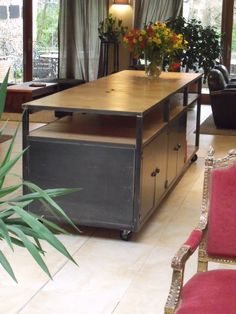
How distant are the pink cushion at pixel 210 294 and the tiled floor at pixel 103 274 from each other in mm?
912

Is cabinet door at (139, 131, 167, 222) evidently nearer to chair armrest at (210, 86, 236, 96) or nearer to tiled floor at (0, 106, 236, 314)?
tiled floor at (0, 106, 236, 314)

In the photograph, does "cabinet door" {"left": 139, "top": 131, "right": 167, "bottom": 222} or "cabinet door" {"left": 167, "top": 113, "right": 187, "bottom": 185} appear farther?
"cabinet door" {"left": 167, "top": 113, "right": 187, "bottom": 185}

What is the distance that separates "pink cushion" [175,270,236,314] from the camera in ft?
7.35

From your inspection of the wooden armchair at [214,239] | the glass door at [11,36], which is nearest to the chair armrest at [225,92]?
the glass door at [11,36]

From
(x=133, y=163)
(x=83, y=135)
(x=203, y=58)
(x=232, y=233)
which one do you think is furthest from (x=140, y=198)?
(x=203, y=58)

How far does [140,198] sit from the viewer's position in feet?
13.9

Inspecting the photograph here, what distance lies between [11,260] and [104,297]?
2.60 feet

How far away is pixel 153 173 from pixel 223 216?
6.42ft

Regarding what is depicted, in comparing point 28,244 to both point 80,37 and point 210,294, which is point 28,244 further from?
point 80,37

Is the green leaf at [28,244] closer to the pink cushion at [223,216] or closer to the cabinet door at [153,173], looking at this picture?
the pink cushion at [223,216]

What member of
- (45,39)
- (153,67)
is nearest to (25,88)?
(45,39)

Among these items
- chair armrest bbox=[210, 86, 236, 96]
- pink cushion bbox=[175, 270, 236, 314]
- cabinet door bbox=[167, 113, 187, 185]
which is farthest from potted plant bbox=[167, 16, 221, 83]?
pink cushion bbox=[175, 270, 236, 314]

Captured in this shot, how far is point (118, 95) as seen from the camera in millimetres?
4918

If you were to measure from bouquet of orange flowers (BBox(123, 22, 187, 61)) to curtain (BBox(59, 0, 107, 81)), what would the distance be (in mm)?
5947
